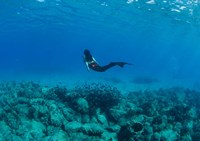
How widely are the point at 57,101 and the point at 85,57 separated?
2.73 m

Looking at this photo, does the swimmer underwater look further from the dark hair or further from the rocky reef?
the rocky reef

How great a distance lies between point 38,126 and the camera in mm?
9781

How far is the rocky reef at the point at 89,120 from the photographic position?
9.16m

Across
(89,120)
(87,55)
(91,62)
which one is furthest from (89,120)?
(87,55)

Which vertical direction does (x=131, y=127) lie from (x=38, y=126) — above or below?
above

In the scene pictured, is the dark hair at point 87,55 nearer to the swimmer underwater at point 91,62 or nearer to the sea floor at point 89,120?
the swimmer underwater at point 91,62

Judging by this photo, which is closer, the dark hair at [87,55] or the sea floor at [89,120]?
the sea floor at [89,120]

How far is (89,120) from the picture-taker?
11.2 meters

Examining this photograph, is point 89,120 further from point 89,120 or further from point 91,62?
point 91,62

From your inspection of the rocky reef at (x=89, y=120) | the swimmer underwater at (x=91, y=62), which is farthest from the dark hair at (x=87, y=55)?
the rocky reef at (x=89, y=120)

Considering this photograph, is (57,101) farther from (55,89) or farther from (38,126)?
(38,126)

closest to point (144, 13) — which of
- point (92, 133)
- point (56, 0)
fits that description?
point (56, 0)

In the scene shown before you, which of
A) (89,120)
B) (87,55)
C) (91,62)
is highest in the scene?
(87,55)

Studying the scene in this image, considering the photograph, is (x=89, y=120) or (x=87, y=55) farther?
(x=89, y=120)
